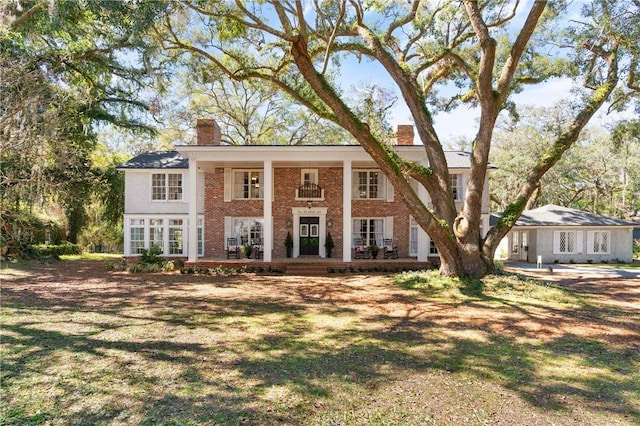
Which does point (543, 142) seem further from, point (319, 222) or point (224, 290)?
point (224, 290)

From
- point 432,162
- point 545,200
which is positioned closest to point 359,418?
point 432,162

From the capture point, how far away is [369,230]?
62.0 ft

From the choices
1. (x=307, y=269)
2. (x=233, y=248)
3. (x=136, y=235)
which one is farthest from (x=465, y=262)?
(x=136, y=235)

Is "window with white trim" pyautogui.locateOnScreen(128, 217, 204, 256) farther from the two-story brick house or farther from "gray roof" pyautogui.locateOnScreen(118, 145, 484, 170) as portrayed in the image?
"gray roof" pyautogui.locateOnScreen(118, 145, 484, 170)

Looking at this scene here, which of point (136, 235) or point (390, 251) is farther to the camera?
point (136, 235)

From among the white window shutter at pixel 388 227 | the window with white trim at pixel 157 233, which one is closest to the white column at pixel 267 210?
the window with white trim at pixel 157 233

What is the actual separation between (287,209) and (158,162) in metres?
7.02

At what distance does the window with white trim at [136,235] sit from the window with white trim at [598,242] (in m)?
25.3

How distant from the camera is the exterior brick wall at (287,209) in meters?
18.7

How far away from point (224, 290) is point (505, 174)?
25.4 metres

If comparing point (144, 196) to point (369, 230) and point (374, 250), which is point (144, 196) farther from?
point (374, 250)

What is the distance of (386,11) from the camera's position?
13.8 meters

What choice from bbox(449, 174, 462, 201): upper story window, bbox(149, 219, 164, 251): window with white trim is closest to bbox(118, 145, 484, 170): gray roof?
bbox(449, 174, 462, 201): upper story window

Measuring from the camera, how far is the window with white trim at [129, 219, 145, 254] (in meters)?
19.2
